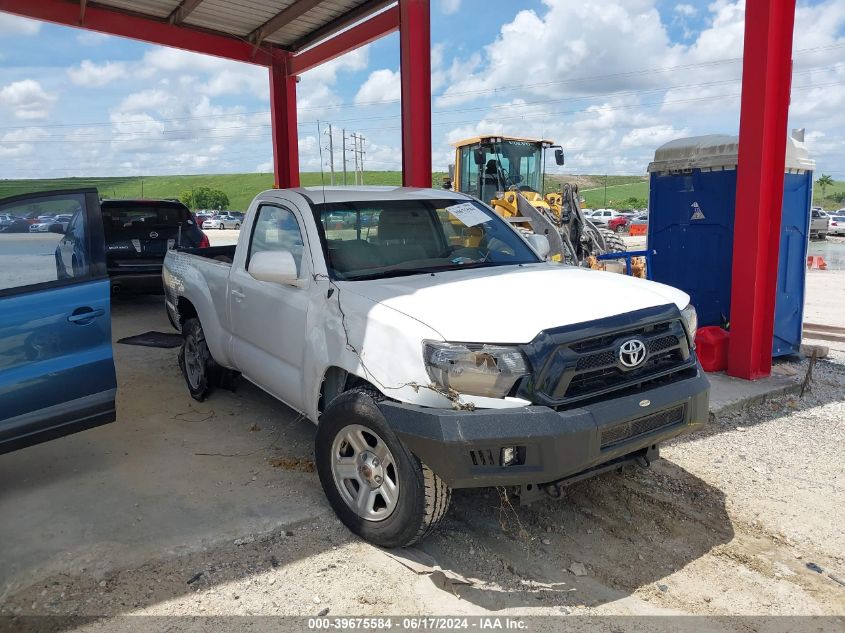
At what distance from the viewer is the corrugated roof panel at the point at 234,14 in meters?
11.1

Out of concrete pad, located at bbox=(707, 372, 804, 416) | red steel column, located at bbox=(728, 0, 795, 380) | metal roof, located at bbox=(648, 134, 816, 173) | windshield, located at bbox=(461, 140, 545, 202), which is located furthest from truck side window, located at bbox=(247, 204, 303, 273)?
windshield, located at bbox=(461, 140, 545, 202)

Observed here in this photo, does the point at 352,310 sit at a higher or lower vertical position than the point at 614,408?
higher

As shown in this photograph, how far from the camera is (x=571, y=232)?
13.8 m

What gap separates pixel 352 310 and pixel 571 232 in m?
11.1

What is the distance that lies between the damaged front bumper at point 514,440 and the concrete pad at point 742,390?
2668mm

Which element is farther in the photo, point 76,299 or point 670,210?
point 670,210

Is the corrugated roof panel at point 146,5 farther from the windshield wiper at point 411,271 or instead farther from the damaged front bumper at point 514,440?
the damaged front bumper at point 514,440

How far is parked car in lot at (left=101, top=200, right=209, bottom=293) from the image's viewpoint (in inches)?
379

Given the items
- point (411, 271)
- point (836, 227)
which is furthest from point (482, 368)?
point (836, 227)

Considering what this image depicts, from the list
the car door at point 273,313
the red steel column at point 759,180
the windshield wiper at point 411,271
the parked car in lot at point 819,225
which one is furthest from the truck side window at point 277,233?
the parked car in lot at point 819,225

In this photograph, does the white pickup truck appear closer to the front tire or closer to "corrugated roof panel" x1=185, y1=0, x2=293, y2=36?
the front tire

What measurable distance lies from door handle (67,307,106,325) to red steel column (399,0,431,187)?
19.4 ft

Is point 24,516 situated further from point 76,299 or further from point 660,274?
point 660,274

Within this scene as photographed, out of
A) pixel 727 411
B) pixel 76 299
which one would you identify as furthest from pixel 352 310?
pixel 727 411
